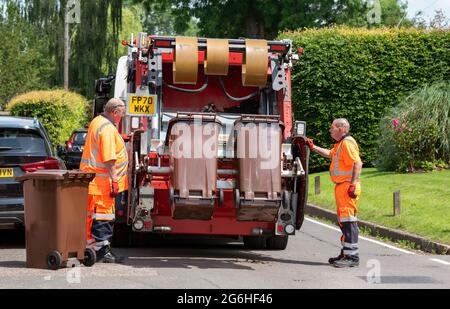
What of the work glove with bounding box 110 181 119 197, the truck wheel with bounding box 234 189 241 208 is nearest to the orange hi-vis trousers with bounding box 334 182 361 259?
the truck wheel with bounding box 234 189 241 208

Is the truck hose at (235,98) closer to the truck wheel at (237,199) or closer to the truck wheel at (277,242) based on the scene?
the truck wheel at (277,242)

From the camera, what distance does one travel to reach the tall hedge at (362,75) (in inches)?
994

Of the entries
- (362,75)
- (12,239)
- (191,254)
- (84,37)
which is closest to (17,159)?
(12,239)

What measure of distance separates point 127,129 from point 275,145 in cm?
218

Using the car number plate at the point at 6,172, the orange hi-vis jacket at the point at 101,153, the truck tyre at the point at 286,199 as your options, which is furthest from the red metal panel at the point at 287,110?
the car number plate at the point at 6,172

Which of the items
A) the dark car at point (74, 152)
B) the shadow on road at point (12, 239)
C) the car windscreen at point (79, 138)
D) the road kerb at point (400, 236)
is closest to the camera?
the shadow on road at point (12, 239)

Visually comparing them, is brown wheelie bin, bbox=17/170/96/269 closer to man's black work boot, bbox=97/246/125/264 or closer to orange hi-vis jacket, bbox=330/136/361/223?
man's black work boot, bbox=97/246/125/264

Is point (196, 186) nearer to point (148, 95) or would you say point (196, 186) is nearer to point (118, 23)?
point (148, 95)

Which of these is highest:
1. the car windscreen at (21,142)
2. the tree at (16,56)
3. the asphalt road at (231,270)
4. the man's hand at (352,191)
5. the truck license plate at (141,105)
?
the tree at (16,56)

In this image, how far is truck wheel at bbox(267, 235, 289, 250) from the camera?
40.8 ft

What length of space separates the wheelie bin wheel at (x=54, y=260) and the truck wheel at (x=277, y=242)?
362 centimetres

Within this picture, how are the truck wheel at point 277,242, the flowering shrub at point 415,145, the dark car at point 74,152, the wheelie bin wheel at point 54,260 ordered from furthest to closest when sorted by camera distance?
the dark car at point 74,152
the flowering shrub at point 415,145
the truck wheel at point 277,242
the wheelie bin wheel at point 54,260

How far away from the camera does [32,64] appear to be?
139 ft
